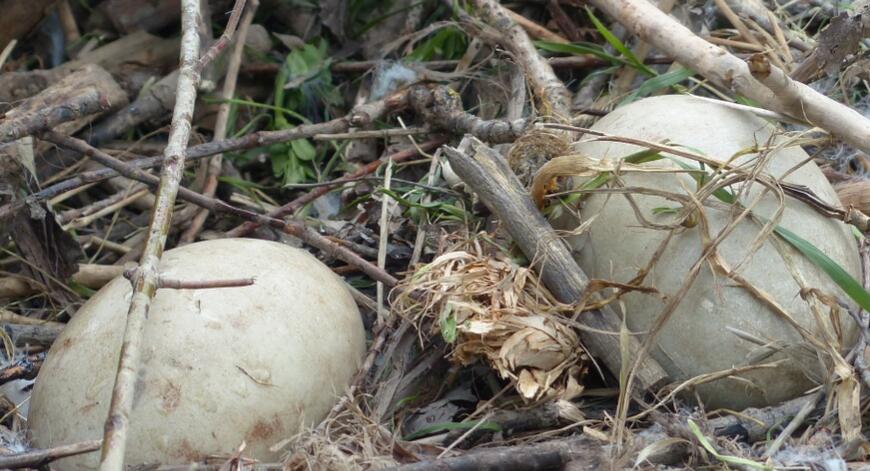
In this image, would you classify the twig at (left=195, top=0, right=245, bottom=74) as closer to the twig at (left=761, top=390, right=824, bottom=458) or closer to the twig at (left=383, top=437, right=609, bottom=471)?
the twig at (left=383, top=437, right=609, bottom=471)

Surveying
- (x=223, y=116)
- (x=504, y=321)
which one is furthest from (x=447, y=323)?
(x=223, y=116)

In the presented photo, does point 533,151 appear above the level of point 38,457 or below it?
above

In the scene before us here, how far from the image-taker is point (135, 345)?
164cm

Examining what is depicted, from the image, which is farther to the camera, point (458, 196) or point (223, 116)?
point (223, 116)

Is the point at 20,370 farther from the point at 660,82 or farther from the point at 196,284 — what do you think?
the point at 660,82

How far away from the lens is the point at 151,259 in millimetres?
1770

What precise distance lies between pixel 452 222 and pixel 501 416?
54 centimetres

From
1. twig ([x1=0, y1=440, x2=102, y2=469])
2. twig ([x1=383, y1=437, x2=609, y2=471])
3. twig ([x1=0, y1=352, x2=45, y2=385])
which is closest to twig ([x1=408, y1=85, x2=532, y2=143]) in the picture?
twig ([x1=383, y1=437, x2=609, y2=471])

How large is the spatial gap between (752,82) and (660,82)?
436 millimetres

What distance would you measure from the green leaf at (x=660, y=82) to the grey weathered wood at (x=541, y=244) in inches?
20.1

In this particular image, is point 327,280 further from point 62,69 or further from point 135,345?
point 62,69

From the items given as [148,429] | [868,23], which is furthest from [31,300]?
[868,23]

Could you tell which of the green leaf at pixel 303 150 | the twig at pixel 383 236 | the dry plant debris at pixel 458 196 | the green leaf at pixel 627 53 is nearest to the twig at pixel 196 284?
the dry plant debris at pixel 458 196

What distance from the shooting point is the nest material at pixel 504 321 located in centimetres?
192
